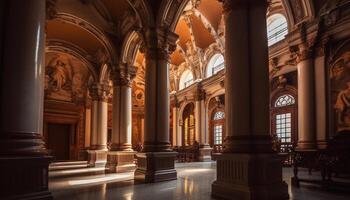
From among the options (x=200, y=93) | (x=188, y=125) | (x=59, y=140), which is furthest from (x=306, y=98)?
(x=59, y=140)

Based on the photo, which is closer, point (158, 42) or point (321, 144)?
point (158, 42)

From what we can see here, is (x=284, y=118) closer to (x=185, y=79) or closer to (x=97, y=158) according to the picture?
(x=185, y=79)

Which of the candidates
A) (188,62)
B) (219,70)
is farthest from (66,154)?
(219,70)

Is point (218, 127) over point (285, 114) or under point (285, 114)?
under

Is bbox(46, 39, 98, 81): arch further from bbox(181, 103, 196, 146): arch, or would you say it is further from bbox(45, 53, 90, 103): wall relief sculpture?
bbox(181, 103, 196, 146): arch

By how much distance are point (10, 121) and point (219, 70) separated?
14.8 m

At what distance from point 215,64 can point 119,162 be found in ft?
32.9

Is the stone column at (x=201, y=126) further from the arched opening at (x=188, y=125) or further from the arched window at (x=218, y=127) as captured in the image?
the arched opening at (x=188, y=125)

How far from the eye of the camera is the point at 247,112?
17.9ft

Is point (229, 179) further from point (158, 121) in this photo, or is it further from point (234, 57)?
point (158, 121)

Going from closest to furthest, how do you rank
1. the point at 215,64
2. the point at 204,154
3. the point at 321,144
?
the point at 321,144 → the point at 204,154 → the point at 215,64

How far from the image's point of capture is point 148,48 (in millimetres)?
9258

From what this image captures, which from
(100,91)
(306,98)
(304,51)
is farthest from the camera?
(100,91)

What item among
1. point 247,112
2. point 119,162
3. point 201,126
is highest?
point 247,112
